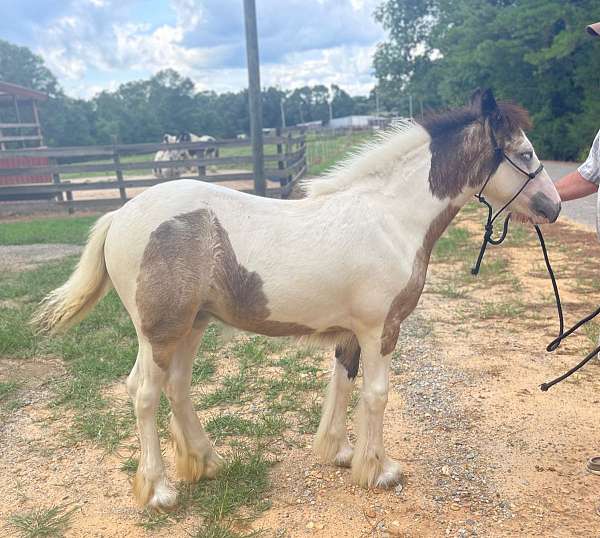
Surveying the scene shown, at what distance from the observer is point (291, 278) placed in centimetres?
244

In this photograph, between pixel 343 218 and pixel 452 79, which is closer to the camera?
pixel 343 218

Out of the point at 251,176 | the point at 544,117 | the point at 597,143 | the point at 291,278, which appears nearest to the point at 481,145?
the point at 597,143

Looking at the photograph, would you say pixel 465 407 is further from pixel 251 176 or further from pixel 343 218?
pixel 251 176

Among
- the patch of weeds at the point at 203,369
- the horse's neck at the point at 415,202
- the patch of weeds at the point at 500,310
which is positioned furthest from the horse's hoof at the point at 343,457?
the patch of weeds at the point at 500,310

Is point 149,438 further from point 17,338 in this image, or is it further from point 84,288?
point 17,338

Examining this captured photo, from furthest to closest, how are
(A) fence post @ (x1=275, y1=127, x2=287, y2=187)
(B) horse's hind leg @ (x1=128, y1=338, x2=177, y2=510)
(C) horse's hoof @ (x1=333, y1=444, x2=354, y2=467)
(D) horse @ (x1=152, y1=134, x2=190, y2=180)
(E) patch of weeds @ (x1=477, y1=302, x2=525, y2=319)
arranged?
1. (D) horse @ (x1=152, y1=134, x2=190, y2=180)
2. (A) fence post @ (x1=275, y1=127, x2=287, y2=187)
3. (E) patch of weeds @ (x1=477, y1=302, x2=525, y2=319)
4. (C) horse's hoof @ (x1=333, y1=444, x2=354, y2=467)
5. (B) horse's hind leg @ (x1=128, y1=338, x2=177, y2=510)

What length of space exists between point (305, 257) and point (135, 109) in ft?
181

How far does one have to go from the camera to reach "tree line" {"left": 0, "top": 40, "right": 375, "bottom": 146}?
45.6 metres

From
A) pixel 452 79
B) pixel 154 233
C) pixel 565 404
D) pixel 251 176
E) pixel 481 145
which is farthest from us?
pixel 452 79

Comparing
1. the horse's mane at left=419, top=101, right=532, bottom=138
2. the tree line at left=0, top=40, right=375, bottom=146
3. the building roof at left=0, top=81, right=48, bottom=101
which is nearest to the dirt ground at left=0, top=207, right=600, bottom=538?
the horse's mane at left=419, top=101, right=532, bottom=138

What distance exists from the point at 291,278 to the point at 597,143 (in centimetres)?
179

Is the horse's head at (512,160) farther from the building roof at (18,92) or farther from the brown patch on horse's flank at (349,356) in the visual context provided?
the building roof at (18,92)

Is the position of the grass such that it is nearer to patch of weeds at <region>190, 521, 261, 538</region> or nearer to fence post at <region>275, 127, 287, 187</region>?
fence post at <region>275, 127, 287, 187</region>

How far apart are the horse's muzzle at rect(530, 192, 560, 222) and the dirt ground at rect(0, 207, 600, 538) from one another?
142 cm
